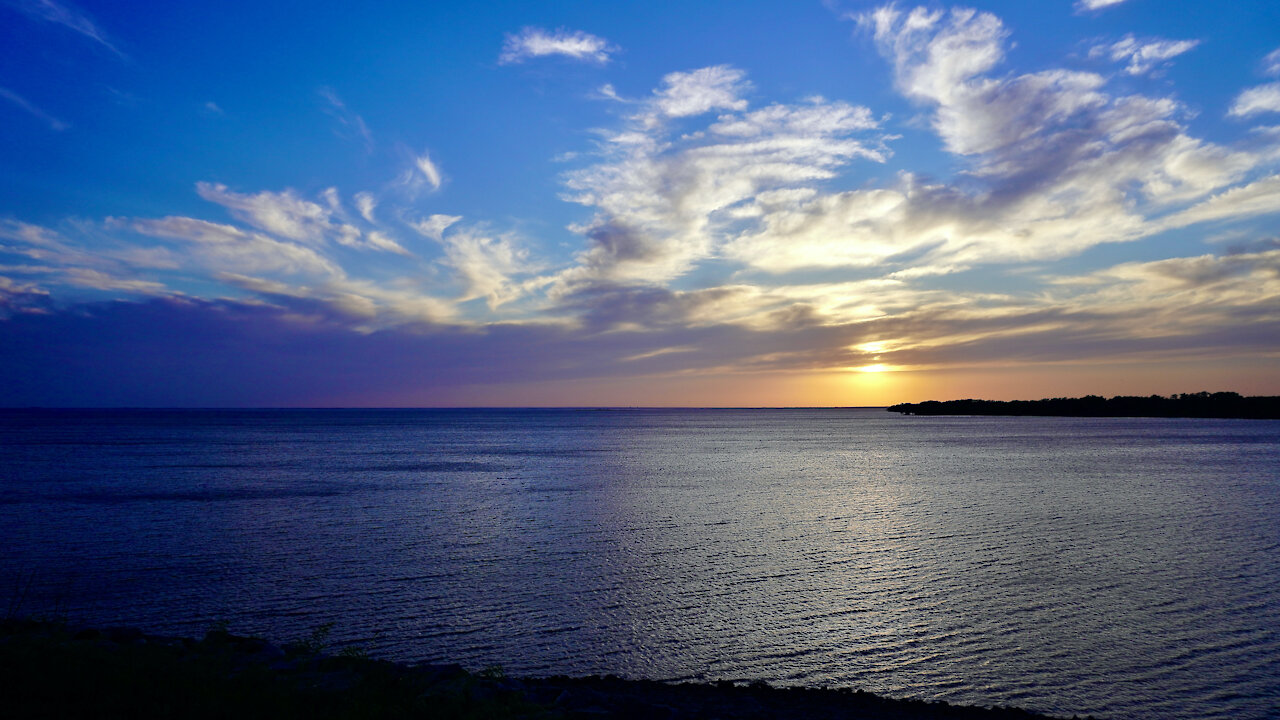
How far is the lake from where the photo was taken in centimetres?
1578

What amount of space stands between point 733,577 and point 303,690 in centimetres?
1495

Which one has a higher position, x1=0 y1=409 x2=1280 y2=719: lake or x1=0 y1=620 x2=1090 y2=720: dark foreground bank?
x1=0 y1=620 x2=1090 y2=720: dark foreground bank

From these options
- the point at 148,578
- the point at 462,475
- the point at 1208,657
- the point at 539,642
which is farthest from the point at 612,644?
the point at 462,475

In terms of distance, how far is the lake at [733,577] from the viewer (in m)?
15.8

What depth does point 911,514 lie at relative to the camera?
37469 mm

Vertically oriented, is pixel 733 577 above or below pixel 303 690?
below

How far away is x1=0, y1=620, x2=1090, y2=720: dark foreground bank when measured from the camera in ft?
32.3

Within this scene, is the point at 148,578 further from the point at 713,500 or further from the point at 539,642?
the point at 713,500

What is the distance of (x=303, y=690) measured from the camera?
37.2 feet

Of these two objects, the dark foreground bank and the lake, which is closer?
the dark foreground bank

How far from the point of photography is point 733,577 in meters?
23.6

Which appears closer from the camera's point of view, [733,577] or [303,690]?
[303,690]

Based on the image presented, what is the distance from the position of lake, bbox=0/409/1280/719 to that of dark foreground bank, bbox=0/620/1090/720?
1564 millimetres

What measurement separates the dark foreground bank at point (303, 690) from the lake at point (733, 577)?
1564mm
